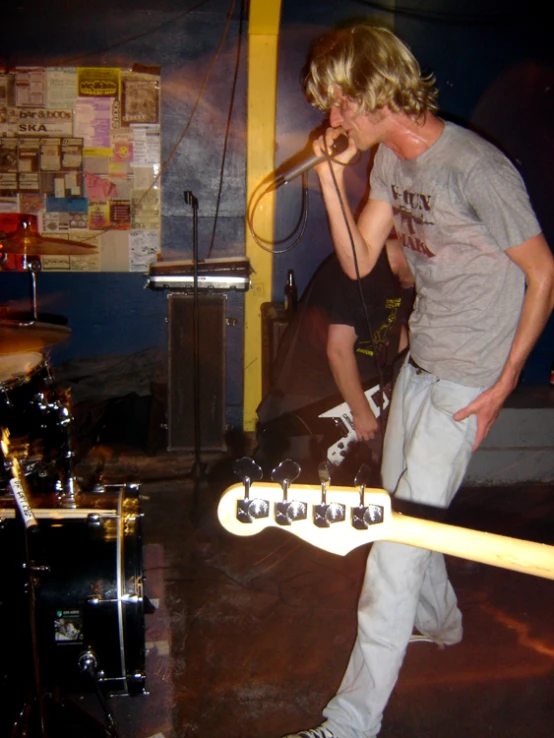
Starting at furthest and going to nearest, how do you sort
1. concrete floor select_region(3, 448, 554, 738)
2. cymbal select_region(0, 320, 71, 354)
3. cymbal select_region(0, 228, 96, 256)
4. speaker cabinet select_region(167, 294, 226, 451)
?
speaker cabinet select_region(167, 294, 226, 451), cymbal select_region(0, 228, 96, 256), cymbal select_region(0, 320, 71, 354), concrete floor select_region(3, 448, 554, 738)

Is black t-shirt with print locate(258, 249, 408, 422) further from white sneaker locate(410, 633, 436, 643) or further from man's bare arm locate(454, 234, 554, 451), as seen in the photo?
white sneaker locate(410, 633, 436, 643)

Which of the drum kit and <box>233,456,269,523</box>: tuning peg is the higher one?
<box>233,456,269,523</box>: tuning peg

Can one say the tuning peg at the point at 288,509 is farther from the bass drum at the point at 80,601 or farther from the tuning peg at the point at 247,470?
the bass drum at the point at 80,601

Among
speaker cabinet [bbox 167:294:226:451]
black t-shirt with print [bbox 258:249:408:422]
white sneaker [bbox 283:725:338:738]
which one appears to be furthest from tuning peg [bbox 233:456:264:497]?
speaker cabinet [bbox 167:294:226:451]

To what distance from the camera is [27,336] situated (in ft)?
9.53

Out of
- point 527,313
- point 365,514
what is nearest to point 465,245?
point 527,313

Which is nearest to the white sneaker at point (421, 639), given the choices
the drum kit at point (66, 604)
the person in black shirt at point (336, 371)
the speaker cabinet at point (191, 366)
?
the person in black shirt at point (336, 371)

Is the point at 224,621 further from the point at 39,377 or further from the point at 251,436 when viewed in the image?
the point at 251,436

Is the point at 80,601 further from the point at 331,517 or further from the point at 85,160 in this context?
the point at 85,160

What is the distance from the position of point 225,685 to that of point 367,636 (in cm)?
72

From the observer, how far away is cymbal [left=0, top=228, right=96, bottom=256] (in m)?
3.40

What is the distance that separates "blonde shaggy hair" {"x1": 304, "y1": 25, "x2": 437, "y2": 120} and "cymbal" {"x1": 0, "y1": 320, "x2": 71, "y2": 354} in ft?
5.37

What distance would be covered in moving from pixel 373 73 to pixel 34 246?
7.32 feet

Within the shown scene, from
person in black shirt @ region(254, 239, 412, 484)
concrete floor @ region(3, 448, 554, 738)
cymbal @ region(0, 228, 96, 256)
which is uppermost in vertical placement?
cymbal @ region(0, 228, 96, 256)
